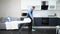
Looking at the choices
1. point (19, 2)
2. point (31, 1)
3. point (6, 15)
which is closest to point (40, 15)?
→ point (31, 1)

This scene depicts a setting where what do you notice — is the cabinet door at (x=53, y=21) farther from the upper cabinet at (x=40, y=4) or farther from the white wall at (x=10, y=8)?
the white wall at (x=10, y=8)

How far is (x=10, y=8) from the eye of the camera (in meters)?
2.45

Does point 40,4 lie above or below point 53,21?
above

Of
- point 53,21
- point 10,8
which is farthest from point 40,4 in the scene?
point 10,8

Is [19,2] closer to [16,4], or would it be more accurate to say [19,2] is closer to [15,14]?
[16,4]

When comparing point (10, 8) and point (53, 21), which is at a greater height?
point (10, 8)

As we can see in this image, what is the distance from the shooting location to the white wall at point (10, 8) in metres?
2.42

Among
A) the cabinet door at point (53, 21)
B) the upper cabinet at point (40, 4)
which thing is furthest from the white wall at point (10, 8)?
the cabinet door at point (53, 21)

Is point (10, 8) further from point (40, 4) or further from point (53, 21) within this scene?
point (53, 21)

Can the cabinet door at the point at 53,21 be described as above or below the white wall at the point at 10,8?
below

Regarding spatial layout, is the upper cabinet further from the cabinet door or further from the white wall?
the cabinet door

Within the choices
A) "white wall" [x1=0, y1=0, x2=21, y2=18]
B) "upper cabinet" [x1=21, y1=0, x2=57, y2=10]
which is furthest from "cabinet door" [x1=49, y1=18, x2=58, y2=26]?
"white wall" [x1=0, y1=0, x2=21, y2=18]

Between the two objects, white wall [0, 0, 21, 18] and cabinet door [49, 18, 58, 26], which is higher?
white wall [0, 0, 21, 18]

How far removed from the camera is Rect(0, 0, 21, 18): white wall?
242 cm
